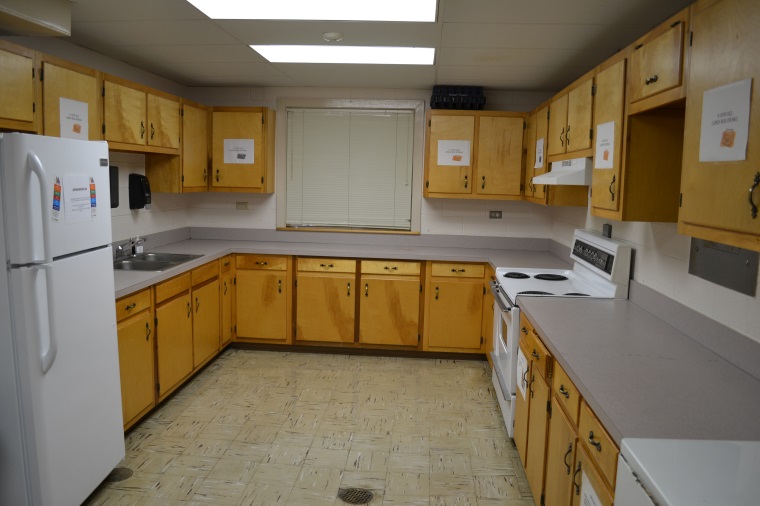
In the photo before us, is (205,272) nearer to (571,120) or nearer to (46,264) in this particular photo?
(46,264)

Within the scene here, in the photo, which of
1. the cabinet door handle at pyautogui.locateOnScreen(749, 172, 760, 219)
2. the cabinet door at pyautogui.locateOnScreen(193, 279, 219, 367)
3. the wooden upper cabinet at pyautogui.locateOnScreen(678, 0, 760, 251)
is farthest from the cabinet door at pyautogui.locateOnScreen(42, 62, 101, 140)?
the cabinet door handle at pyautogui.locateOnScreen(749, 172, 760, 219)

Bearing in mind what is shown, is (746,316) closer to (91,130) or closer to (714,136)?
(714,136)

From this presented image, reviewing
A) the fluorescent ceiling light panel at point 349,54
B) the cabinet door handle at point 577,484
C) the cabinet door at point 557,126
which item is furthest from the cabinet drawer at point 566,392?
the fluorescent ceiling light panel at point 349,54

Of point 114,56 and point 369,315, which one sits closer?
point 114,56

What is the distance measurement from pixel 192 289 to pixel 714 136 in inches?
137

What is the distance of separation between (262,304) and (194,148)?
1466 mm

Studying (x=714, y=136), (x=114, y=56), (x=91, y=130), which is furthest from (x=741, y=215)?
(x=114, y=56)

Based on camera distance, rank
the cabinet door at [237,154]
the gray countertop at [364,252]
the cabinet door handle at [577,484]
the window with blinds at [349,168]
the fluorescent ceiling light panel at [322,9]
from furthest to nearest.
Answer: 1. the window with blinds at [349,168]
2. the cabinet door at [237,154]
3. the gray countertop at [364,252]
4. the fluorescent ceiling light panel at [322,9]
5. the cabinet door handle at [577,484]

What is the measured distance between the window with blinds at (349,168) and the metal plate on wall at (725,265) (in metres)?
3.15

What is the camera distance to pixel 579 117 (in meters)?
3.31

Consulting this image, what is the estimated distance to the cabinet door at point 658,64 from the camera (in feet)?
6.76

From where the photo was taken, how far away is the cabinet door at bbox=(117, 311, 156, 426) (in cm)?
319

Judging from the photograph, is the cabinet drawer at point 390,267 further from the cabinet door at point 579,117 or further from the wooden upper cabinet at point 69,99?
the wooden upper cabinet at point 69,99

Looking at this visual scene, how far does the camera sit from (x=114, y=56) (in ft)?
13.4
